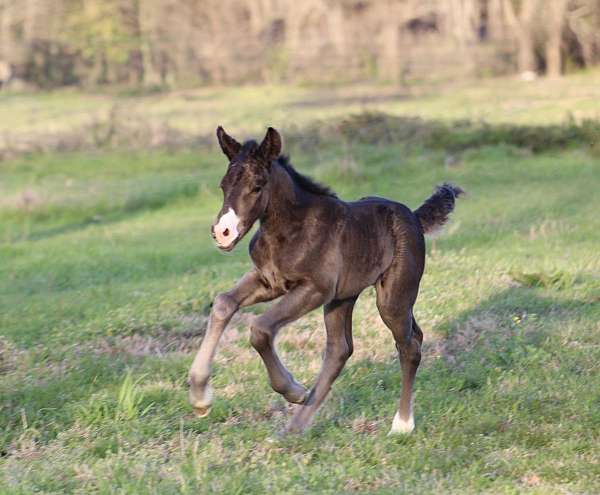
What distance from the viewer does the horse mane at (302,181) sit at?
230 inches

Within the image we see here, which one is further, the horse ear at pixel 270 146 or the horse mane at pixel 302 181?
the horse mane at pixel 302 181

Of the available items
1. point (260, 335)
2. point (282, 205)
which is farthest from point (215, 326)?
point (282, 205)

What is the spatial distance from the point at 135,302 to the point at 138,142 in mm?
12241

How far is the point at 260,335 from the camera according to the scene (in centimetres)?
554

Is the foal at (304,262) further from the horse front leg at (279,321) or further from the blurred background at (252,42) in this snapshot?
the blurred background at (252,42)

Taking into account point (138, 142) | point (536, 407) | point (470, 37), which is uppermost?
point (470, 37)

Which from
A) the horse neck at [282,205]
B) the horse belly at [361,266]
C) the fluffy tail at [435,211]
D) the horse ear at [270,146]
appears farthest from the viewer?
the fluffy tail at [435,211]

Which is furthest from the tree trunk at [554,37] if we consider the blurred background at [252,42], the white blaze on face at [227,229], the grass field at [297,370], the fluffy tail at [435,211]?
the white blaze on face at [227,229]

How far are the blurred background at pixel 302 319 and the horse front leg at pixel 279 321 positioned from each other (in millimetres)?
401

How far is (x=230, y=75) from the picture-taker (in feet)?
127

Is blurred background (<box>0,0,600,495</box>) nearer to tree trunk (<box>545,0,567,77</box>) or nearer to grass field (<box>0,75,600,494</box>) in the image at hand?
grass field (<box>0,75,600,494</box>)

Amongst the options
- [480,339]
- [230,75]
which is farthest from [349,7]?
[480,339]

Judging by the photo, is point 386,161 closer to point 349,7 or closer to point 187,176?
point 187,176

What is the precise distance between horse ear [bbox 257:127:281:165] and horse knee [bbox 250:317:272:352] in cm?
87
